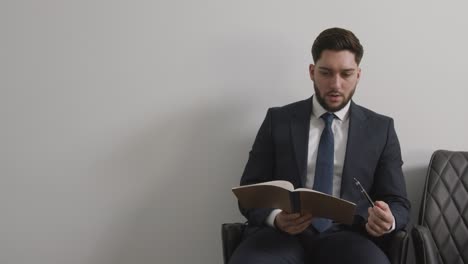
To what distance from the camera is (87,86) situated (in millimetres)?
2111

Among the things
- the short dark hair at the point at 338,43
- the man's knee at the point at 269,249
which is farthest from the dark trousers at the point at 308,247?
the short dark hair at the point at 338,43

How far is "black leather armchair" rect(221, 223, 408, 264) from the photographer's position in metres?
1.57

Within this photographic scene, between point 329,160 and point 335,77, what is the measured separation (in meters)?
0.31

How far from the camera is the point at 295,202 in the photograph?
142cm

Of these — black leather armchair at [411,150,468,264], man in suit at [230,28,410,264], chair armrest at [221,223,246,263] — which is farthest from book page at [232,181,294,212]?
black leather armchair at [411,150,468,264]

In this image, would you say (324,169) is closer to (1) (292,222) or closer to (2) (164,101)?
(1) (292,222)

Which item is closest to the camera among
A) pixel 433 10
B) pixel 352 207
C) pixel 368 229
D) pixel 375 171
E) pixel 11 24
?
pixel 352 207

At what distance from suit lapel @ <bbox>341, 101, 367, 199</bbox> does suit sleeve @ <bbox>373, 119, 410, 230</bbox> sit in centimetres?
11

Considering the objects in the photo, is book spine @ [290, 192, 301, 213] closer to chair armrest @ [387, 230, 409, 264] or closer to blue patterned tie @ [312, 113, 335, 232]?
blue patterned tie @ [312, 113, 335, 232]

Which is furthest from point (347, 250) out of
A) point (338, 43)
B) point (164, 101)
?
point (164, 101)

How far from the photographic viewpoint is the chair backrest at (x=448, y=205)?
1.86m

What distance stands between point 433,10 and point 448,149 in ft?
2.01

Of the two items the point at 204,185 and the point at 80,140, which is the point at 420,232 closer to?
the point at 204,185

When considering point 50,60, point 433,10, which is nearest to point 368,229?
point 433,10
